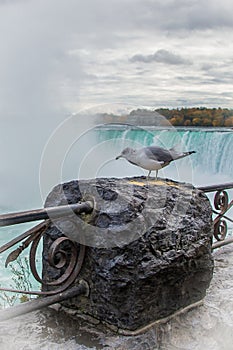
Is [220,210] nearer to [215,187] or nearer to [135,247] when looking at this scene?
[215,187]

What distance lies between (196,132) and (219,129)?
1.68 ft

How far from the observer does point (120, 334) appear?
79.0 inches

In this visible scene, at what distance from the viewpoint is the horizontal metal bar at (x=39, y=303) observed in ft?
6.51

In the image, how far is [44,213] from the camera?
1.90 metres

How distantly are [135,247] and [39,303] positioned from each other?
543 mm

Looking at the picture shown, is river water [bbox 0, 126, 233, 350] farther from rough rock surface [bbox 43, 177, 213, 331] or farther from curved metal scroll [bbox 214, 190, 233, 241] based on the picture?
curved metal scroll [bbox 214, 190, 233, 241]

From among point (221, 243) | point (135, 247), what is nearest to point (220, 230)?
point (221, 243)

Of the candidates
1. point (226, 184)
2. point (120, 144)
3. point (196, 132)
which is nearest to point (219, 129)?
point (196, 132)

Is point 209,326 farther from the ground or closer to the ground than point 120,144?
closer to the ground

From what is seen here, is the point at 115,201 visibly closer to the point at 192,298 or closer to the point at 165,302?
the point at 165,302

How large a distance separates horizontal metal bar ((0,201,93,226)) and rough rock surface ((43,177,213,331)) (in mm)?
53

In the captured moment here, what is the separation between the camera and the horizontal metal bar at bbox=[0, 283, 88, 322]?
1.98 m

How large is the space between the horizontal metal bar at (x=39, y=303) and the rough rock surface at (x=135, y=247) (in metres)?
0.05

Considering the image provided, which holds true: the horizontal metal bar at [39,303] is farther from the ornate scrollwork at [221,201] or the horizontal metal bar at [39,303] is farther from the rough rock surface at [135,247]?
the ornate scrollwork at [221,201]
